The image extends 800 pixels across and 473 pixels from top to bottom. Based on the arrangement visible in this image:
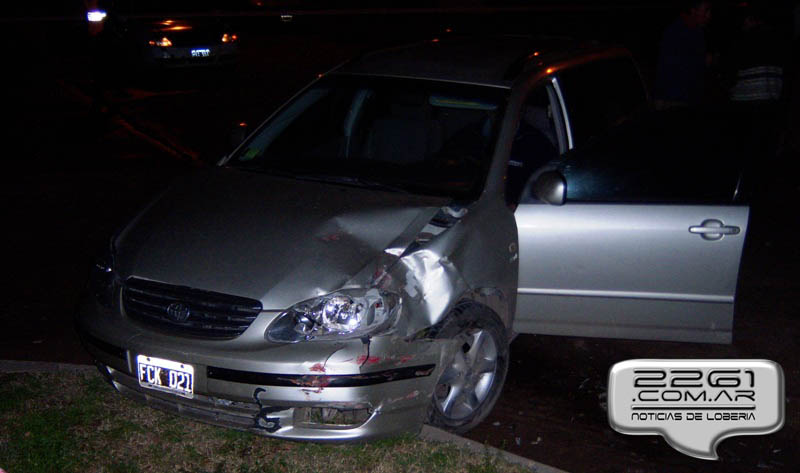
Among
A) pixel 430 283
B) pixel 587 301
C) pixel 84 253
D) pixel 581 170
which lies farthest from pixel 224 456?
pixel 84 253

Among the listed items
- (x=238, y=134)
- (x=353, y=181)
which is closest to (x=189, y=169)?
(x=238, y=134)

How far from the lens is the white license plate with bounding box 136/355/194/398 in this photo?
3.79 m

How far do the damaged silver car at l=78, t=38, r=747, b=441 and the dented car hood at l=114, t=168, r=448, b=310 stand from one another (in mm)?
11

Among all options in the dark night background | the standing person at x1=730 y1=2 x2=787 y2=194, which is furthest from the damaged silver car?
the standing person at x1=730 y1=2 x2=787 y2=194

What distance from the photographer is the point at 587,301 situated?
4711mm

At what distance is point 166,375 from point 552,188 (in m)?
2.03

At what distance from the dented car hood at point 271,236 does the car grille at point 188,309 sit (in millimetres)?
36

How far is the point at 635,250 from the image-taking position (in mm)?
4605

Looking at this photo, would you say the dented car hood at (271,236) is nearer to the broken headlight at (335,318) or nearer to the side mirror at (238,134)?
the broken headlight at (335,318)

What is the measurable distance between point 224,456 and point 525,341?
2157 millimetres

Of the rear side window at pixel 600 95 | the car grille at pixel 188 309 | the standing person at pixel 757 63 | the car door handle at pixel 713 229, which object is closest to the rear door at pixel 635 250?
the car door handle at pixel 713 229

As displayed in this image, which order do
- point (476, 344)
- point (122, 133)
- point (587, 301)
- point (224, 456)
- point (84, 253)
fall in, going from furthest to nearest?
1. point (122, 133)
2. point (84, 253)
3. point (587, 301)
4. point (476, 344)
5. point (224, 456)

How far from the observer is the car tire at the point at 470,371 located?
13.5 feet

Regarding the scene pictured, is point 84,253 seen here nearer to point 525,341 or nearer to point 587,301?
point 525,341
